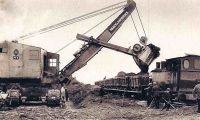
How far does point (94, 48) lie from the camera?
1812 centimetres

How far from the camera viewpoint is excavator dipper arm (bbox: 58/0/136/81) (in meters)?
17.9

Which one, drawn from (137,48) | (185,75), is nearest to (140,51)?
(137,48)

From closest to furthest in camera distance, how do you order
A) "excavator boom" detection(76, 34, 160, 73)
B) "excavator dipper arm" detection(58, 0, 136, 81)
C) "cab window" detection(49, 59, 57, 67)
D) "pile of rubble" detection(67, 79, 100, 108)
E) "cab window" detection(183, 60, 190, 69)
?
"cab window" detection(183, 60, 190, 69) < "excavator boom" detection(76, 34, 160, 73) < "cab window" detection(49, 59, 57, 67) < "excavator dipper arm" detection(58, 0, 136, 81) < "pile of rubble" detection(67, 79, 100, 108)

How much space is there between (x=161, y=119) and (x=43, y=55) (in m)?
8.71

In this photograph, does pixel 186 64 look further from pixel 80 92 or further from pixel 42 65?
pixel 80 92

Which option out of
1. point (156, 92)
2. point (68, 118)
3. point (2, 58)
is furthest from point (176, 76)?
point (2, 58)

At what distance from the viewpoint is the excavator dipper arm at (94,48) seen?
58.8 ft

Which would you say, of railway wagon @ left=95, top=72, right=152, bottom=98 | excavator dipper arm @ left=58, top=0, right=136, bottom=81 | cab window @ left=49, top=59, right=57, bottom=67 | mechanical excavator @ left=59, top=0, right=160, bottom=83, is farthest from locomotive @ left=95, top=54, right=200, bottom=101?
cab window @ left=49, top=59, right=57, bottom=67

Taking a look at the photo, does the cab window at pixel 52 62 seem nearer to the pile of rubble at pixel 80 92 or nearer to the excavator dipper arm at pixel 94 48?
the excavator dipper arm at pixel 94 48

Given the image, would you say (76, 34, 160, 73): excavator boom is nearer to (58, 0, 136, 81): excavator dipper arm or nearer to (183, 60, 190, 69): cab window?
(58, 0, 136, 81): excavator dipper arm

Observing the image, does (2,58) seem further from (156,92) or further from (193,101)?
(193,101)

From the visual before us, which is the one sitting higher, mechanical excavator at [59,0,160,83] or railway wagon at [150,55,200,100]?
mechanical excavator at [59,0,160,83]

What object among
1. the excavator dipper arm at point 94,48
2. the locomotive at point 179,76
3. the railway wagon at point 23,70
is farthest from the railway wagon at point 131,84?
the railway wagon at point 23,70

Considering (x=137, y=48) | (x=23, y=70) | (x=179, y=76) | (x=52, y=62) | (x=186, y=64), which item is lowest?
(x=179, y=76)
